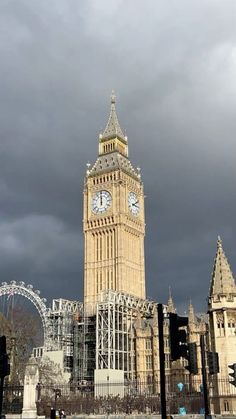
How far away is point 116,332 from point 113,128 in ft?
168

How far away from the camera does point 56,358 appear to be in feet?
272

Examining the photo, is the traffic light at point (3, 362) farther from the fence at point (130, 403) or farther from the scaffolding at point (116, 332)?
the scaffolding at point (116, 332)

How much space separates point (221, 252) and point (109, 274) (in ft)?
142

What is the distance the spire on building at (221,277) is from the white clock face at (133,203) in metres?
47.9

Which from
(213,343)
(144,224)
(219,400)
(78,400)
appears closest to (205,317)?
(144,224)

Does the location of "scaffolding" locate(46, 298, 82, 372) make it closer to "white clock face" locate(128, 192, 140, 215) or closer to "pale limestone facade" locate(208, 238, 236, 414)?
"white clock face" locate(128, 192, 140, 215)

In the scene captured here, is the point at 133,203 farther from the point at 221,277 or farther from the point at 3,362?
the point at 3,362

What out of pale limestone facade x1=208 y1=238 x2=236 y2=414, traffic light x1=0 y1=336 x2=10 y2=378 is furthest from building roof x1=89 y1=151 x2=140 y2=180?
traffic light x1=0 y1=336 x2=10 y2=378

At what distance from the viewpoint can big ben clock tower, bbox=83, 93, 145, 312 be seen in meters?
99.3

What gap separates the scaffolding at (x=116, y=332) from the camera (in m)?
82.0

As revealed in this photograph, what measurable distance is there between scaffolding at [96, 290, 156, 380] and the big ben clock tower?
21.6ft

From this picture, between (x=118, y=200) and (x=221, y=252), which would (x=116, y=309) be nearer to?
(x=118, y=200)

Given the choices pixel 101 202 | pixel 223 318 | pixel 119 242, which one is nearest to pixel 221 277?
pixel 223 318

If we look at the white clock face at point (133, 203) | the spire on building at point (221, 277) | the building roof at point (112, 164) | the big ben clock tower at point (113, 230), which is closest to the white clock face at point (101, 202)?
the big ben clock tower at point (113, 230)
